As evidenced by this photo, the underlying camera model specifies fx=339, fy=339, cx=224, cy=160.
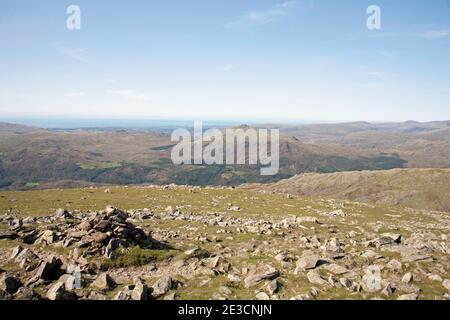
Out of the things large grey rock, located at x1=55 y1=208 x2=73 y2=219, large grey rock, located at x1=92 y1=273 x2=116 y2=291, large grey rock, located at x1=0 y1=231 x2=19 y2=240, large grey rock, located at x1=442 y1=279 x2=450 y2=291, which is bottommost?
large grey rock, located at x1=55 y1=208 x2=73 y2=219

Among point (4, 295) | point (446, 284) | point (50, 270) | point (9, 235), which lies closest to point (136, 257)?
point (50, 270)

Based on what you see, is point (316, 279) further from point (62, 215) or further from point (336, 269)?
point (62, 215)

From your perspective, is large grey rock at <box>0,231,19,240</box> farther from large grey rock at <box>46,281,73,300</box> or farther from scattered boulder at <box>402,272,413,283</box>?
scattered boulder at <box>402,272,413,283</box>

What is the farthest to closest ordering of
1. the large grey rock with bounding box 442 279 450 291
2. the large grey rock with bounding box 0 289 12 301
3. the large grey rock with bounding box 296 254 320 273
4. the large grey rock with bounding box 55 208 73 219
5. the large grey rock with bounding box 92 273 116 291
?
the large grey rock with bounding box 55 208 73 219
the large grey rock with bounding box 296 254 320 273
the large grey rock with bounding box 92 273 116 291
the large grey rock with bounding box 442 279 450 291
the large grey rock with bounding box 0 289 12 301

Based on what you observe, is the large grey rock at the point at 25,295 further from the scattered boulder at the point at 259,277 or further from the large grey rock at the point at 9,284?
the scattered boulder at the point at 259,277

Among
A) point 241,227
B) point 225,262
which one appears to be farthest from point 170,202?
point 225,262

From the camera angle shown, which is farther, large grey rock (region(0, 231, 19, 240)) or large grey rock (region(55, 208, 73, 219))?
large grey rock (region(55, 208, 73, 219))

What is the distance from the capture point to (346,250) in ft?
82.7

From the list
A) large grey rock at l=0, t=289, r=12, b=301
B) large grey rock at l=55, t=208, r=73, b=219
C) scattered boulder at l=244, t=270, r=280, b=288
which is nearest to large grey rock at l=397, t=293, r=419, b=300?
scattered boulder at l=244, t=270, r=280, b=288

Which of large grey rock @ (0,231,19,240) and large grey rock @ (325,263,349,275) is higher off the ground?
large grey rock @ (0,231,19,240)

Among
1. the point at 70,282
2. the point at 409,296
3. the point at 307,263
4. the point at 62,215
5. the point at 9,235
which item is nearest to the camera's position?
the point at 409,296
